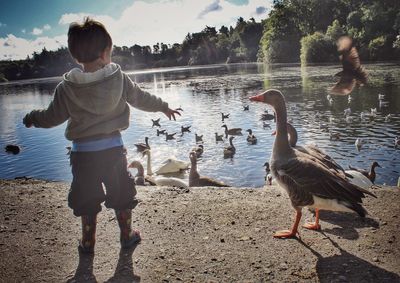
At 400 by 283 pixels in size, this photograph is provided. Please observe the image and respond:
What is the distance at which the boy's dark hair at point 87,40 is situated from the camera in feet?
13.8

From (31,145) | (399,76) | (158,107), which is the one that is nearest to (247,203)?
(158,107)

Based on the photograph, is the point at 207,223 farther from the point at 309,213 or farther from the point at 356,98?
the point at 356,98

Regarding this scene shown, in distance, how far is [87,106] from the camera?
432 cm

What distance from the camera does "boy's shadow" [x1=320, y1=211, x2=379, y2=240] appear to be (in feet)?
16.9

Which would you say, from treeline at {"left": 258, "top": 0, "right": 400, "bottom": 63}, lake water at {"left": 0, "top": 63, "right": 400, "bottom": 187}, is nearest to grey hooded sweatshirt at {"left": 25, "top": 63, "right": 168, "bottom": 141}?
lake water at {"left": 0, "top": 63, "right": 400, "bottom": 187}

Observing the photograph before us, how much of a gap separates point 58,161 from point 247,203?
1449 cm

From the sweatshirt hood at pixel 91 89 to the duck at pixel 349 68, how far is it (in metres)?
2.96

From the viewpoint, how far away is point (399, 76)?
126 feet

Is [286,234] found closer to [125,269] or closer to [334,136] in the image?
[125,269]

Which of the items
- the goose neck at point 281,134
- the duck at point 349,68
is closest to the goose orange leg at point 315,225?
the goose neck at point 281,134

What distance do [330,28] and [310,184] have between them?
73.0 meters

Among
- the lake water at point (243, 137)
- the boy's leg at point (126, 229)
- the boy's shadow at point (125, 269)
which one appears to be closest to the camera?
the boy's shadow at point (125, 269)

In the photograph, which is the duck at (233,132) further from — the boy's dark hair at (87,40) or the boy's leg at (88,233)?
the boy's dark hair at (87,40)

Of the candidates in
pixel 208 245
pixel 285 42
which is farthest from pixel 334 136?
pixel 285 42
